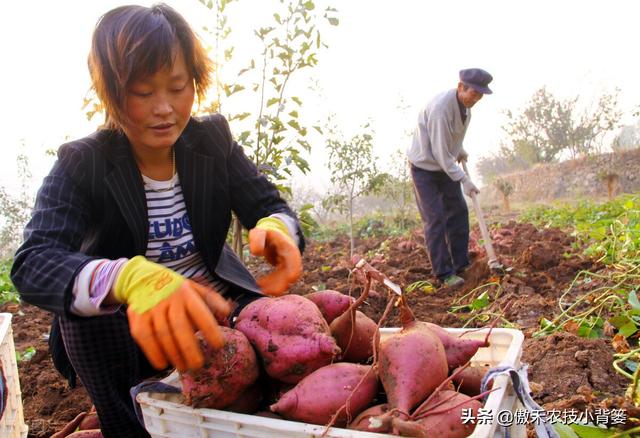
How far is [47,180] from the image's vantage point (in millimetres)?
1391

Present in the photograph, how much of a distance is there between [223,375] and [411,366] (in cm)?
41

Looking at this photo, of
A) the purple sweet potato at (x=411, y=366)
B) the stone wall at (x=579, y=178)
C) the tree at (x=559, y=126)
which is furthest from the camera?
the tree at (x=559, y=126)

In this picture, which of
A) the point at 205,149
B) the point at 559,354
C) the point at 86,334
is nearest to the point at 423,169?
the point at 559,354

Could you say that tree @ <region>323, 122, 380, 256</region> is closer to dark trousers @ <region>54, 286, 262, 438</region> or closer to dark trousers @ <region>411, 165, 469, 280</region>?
dark trousers @ <region>411, 165, 469, 280</region>

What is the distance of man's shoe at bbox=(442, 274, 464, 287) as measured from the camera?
12.3 feet

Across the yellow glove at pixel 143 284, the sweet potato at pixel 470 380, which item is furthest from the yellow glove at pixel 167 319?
the sweet potato at pixel 470 380

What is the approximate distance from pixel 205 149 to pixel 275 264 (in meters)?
0.51

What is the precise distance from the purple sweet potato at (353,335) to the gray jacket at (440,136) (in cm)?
267

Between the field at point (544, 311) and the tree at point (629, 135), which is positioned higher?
the tree at point (629, 135)

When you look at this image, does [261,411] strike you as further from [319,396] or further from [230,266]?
[230,266]

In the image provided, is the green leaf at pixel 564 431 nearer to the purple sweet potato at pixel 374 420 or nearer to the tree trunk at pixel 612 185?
the purple sweet potato at pixel 374 420

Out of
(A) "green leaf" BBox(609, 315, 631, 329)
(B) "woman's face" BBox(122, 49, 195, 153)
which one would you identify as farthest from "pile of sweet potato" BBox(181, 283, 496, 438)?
(A) "green leaf" BBox(609, 315, 631, 329)

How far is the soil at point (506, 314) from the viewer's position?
164 cm

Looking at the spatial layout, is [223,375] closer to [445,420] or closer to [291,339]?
[291,339]
